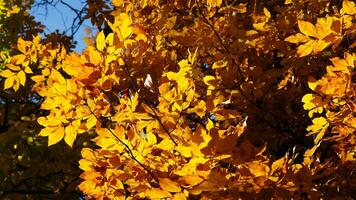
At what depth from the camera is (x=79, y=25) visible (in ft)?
23.9

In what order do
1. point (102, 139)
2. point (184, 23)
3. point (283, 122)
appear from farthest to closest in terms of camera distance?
point (184, 23) → point (283, 122) → point (102, 139)

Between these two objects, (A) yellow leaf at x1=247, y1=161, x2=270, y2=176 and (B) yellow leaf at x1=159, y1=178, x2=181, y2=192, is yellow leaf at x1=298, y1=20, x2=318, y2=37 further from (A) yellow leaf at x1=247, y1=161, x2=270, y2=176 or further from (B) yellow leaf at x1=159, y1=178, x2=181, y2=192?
(B) yellow leaf at x1=159, y1=178, x2=181, y2=192

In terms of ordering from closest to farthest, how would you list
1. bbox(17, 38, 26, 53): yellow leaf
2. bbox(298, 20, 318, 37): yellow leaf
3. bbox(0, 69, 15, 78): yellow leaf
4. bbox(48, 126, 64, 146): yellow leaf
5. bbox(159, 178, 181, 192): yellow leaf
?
bbox(159, 178, 181, 192): yellow leaf < bbox(298, 20, 318, 37): yellow leaf < bbox(48, 126, 64, 146): yellow leaf < bbox(0, 69, 15, 78): yellow leaf < bbox(17, 38, 26, 53): yellow leaf

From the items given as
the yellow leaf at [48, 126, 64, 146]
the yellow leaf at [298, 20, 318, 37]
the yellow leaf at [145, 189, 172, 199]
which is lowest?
the yellow leaf at [145, 189, 172, 199]

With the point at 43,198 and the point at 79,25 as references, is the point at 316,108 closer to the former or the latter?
the point at 43,198

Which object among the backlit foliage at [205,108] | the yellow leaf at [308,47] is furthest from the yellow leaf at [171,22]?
the yellow leaf at [308,47]

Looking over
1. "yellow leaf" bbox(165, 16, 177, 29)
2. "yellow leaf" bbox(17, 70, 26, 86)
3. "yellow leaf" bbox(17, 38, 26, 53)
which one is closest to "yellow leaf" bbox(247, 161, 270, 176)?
"yellow leaf" bbox(165, 16, 177, 29)

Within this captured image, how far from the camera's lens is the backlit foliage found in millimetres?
1858

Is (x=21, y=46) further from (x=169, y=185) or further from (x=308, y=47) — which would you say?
(x=308, y=47)

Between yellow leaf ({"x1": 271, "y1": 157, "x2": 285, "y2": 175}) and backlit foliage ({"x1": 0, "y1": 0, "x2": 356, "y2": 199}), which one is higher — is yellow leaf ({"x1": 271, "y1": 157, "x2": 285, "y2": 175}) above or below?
below

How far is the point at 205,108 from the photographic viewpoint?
2234 millimetres

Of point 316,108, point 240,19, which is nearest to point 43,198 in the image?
point 240,19

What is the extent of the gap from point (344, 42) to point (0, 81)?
5.41 metres

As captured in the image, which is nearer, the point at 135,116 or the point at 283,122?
the point at 135,116
